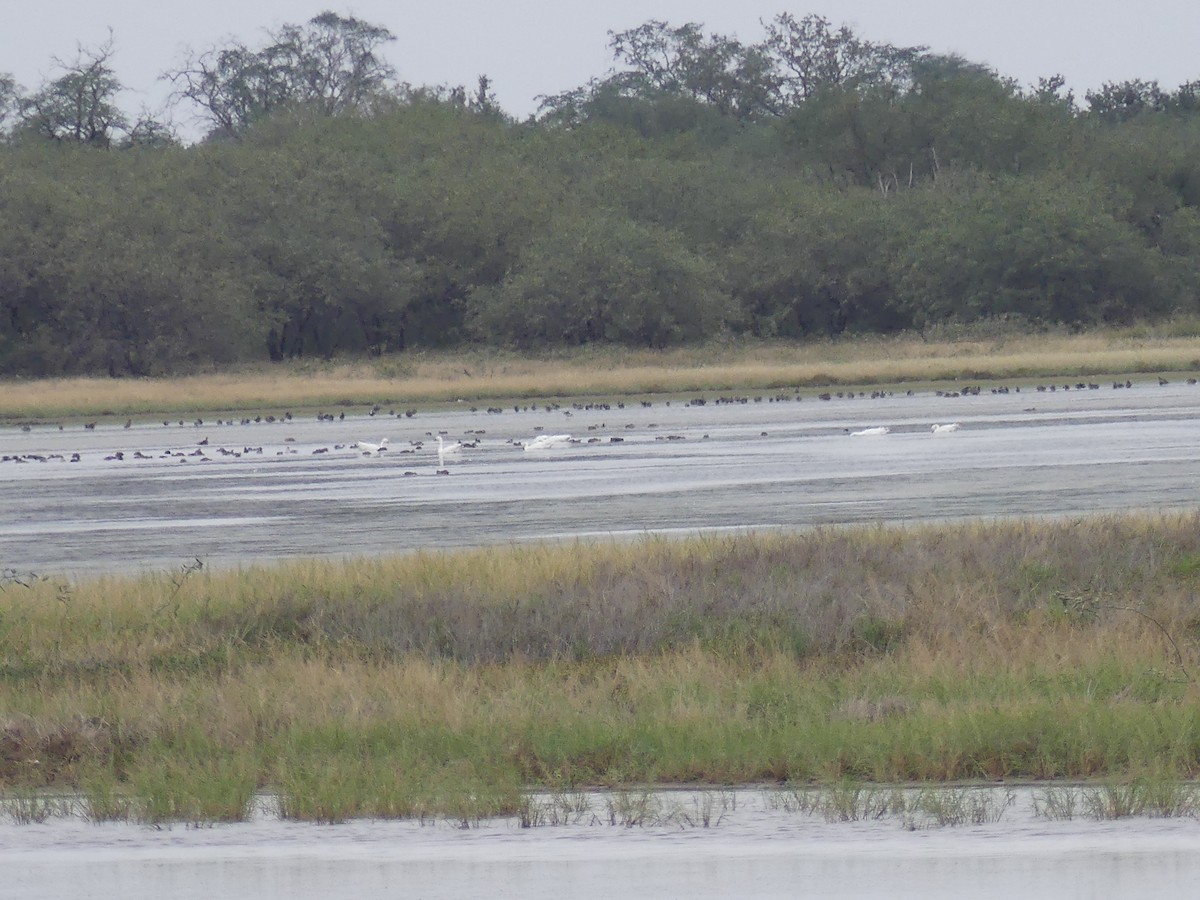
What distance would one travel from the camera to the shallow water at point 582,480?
19000 millimetres

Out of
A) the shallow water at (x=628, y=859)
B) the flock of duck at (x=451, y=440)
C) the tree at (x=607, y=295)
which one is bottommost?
the flock of duck at (x=451, y=440)

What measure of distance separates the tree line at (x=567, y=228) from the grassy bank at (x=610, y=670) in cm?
5351

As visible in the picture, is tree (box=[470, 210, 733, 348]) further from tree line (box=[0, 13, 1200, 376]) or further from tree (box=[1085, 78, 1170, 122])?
tree (box=[1085, 78, 1170, 122])

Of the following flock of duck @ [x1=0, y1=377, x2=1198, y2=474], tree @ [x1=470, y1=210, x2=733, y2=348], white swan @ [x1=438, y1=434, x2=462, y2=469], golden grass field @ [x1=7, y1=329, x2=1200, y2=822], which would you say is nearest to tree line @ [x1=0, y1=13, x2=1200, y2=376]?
tree @ [x1=470, y1=210, x2=733, y2=348]

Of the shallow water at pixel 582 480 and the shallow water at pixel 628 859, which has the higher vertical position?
the shallow water at pixel 628 859

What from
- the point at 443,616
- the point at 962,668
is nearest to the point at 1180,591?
the point at 962,668

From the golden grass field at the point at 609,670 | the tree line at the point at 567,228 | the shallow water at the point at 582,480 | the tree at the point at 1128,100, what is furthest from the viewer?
the tree at the point at 1128,100

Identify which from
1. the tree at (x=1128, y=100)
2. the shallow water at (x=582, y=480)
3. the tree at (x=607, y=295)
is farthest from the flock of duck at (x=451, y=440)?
the tree at (x=1128, y=100)

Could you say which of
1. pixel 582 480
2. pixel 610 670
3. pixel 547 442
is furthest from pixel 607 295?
pixel 610 670

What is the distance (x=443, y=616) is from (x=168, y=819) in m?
4.23

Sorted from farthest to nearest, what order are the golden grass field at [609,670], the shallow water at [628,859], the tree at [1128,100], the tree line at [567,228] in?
the tree at [1128,100]
the tree line at [567,228]
the golden grass field at [609,670]
the shallow water at [628,859]

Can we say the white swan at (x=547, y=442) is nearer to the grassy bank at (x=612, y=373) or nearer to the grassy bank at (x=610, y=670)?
the grassy bank at (x=610, y=670)

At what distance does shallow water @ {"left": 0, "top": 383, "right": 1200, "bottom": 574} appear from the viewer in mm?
19000

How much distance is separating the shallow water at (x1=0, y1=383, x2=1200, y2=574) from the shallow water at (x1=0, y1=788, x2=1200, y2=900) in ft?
31.7
